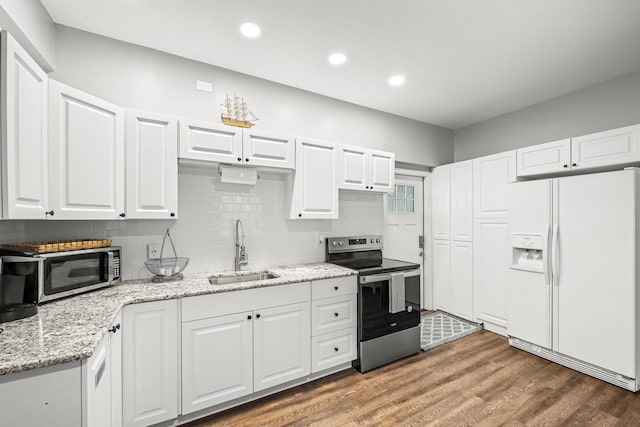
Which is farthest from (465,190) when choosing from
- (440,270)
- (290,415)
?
(290,415)

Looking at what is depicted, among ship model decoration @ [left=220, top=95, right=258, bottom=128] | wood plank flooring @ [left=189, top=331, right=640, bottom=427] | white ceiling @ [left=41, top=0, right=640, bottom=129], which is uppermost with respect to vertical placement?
white ceiling @ [left=41, top=0, right=640, bottom=129]

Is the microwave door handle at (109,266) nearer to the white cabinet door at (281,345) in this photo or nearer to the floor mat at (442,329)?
the white cabinet door at (281,345)

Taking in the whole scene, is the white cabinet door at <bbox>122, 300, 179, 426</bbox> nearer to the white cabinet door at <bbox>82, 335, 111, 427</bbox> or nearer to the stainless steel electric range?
the white cabinet door at <bbox>82, 335, 111, 427</bbox>

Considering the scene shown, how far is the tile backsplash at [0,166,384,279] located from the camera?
208cm

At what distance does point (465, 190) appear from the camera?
12.1 feet

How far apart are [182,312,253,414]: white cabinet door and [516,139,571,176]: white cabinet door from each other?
10.3 ft

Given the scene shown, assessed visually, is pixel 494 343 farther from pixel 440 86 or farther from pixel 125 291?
pixel 125 291

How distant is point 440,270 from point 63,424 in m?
3.99

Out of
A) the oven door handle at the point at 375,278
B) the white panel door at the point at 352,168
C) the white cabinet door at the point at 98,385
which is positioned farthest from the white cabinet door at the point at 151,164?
the oven door handle at the point at 375,278

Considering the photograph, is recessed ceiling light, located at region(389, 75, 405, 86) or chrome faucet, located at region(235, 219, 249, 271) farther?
recessed ceiling light, located at region(389, 75, 405, 86)

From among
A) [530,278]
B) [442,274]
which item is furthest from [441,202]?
[530,278]

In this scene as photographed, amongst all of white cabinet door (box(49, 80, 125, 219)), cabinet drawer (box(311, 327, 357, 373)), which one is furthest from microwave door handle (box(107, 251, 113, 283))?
cabinet drawer (box(311, 327, 357, 373))

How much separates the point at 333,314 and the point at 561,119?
10.9 ft

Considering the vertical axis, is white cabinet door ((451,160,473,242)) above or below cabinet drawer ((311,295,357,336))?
above
